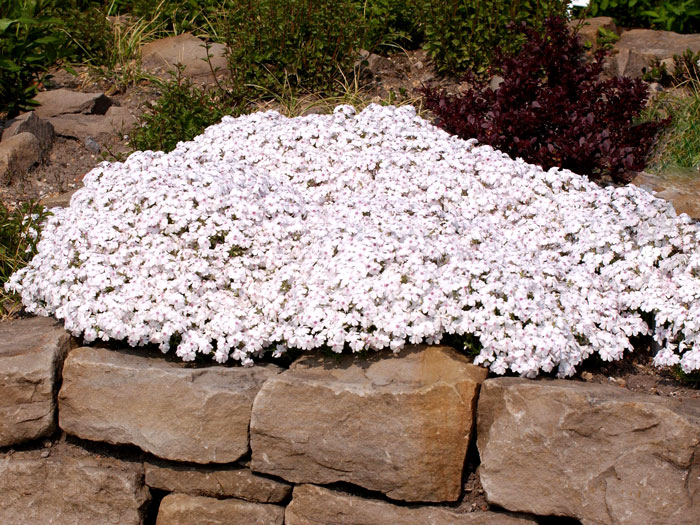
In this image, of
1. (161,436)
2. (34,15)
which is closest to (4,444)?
(161,436)

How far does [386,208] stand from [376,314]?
35.5 inches

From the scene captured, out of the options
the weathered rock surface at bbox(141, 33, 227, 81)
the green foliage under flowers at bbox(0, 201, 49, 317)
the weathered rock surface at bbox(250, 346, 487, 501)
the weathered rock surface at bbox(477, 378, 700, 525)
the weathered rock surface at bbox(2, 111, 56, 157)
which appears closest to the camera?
the weathered rock surface at bbox(477, 378, 700, 525)

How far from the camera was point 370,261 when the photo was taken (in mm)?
3764

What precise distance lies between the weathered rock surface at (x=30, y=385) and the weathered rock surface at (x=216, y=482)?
0.64m

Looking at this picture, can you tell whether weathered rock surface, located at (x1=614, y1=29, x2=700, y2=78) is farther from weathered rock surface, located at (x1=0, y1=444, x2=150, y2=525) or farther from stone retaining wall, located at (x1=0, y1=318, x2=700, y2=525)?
weathered rock surface, located at (x1=0, y1=444, x2=150, y2=525)

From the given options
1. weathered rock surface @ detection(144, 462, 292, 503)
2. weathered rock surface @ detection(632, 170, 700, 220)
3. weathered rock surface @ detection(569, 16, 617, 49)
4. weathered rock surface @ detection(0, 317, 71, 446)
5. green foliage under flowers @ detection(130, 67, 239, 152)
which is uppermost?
weathered rock surface @ detection(569, 16, 617, 49)

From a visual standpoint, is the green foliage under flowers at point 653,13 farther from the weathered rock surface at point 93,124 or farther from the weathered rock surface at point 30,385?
the weathered rock surface at point 30,385

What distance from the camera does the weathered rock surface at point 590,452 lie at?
3271 millimetres

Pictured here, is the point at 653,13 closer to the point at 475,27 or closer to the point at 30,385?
the point at 475,27

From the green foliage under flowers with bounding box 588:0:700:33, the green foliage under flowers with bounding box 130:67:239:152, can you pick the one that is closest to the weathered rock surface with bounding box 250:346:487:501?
the green foliage under flowers with bounding box 130:67:239:152

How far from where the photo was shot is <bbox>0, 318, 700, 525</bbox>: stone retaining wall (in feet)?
11.0

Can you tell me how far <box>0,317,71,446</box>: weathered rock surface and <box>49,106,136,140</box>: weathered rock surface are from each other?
299cm

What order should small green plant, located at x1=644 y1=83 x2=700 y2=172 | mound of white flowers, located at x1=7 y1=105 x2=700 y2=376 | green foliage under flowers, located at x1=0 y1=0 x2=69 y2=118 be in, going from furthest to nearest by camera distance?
1. green foliage under flowers, located at x1=0 y1=0 x2=69 y2=118
2. small green plant, located at x1=644 y1=83 x2=700 y2=172
3. mound of white flowers, located at x1=7 y1=105 x2=700 y2=376

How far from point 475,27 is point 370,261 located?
4069 mm
